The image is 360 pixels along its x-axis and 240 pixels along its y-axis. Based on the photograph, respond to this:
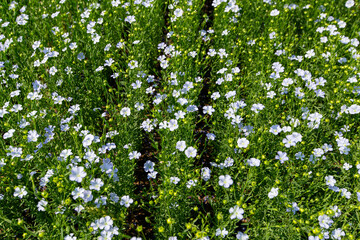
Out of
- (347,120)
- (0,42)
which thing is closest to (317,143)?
(347,120)

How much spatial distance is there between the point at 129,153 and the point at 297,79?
2688 mm

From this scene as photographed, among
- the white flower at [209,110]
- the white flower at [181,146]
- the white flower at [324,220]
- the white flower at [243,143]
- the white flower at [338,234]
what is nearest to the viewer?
the white flower at [324,220]

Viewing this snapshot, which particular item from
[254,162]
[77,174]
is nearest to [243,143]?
[254,162]

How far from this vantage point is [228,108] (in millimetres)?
3852

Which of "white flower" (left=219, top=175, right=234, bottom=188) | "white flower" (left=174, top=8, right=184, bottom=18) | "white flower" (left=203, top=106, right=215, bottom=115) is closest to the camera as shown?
"white flower" (left=219, top=175, right=234, bottom=188)

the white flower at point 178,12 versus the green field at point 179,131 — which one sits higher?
the white flower at point 178,12

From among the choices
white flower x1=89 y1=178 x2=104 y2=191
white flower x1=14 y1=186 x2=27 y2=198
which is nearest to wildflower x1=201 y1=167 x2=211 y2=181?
white flower x1=89 y1=178 x2=104 y2=191

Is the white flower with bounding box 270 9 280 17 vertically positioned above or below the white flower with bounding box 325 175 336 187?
above

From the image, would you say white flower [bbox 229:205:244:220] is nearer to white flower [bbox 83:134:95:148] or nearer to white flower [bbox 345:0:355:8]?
white flower [bbox 83:134:95:148]

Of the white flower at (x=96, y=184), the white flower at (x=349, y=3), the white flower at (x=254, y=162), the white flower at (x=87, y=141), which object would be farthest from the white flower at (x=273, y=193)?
the white flower at (x=349, y=3)

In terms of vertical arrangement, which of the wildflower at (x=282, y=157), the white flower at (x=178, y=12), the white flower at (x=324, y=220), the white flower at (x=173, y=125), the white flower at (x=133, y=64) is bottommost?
the white flower at (x=324, y=220)

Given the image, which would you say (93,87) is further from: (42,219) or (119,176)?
(42,219)

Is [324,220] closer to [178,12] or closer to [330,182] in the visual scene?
[330,182]

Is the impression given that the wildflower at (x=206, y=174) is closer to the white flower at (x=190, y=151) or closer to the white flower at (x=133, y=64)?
the white flower at (x=190, y=151)
